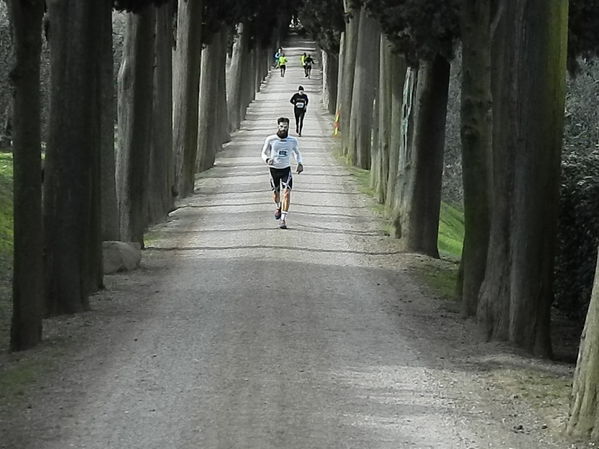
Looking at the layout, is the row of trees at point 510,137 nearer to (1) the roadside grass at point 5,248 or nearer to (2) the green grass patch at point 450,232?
(1) the roadside grass at point 5,248

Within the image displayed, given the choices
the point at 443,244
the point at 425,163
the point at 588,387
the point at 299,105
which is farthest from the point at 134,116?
the point at 299,105

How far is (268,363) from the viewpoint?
38.1ft

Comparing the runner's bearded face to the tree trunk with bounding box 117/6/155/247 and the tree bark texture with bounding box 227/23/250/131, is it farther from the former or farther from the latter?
the tree bark texture with bounding box 227/23/250/131

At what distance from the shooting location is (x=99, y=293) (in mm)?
16438

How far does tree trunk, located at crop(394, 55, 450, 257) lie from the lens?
1989cm

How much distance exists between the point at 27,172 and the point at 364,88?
988 inches

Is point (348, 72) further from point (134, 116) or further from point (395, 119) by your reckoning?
point (134, 116)

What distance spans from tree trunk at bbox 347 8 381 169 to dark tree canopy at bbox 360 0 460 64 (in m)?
15.4

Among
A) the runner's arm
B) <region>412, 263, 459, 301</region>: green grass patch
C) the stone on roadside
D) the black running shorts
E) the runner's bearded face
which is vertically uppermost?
the runner's bearded face

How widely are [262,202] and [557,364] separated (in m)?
17.5

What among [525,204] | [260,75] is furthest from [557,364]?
[260,75]

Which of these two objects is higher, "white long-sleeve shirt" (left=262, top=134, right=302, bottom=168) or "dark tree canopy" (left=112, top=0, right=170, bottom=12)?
"dark tree canopy" (left=112, top=0, right=170, bottom=12)

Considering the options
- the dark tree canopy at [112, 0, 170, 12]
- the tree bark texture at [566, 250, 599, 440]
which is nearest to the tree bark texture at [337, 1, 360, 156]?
the dark tree canopy at [112, 0, 170, 12]

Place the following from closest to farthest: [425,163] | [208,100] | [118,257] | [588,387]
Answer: [588,387]
[118,257]
[425,163]
[208,100]
